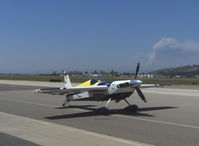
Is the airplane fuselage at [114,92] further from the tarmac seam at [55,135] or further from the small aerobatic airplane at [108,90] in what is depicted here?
the tarmac seam at [55,135]

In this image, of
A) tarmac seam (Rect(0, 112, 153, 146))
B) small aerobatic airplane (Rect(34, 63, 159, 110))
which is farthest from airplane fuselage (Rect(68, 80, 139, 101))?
tarmac seam (Rect(0, 112, 153, 146))

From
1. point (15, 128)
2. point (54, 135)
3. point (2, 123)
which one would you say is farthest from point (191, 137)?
point (2, 123)

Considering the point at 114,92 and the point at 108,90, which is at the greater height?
the point at 108,90

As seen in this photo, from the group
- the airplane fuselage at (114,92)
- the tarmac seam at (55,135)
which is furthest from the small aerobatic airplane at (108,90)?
the tarmac seam at (55,135)

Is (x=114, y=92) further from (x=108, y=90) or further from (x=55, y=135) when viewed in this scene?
(x=55, y=135)

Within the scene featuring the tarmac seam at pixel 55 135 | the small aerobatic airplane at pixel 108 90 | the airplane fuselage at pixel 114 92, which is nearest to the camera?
the tarmac seam at pixel 55 135

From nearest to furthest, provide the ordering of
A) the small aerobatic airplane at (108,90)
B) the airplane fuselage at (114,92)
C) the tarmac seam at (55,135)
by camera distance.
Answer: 1. the tarmac seam at (55,135)
2. the small aerobatic airplane at (108,90)
3. the airplane fuselage at (114,92)

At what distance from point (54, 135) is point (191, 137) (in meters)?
4.34

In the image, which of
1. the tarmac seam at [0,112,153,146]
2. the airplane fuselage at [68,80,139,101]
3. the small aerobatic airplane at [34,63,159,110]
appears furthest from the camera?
the airplane fuselage at [68,80,139,101]

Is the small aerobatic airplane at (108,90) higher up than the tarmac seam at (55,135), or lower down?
higher up

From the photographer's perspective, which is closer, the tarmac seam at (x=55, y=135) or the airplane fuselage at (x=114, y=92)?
the tarmac seam at (x=55, y=135)

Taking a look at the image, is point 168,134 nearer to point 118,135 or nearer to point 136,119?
point 118,135

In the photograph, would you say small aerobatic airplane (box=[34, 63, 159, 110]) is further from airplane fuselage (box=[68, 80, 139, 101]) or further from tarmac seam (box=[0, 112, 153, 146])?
tarmac seam (box=[0, 112, 153, 146])

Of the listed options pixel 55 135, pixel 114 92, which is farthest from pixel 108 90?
pixel 55 135
